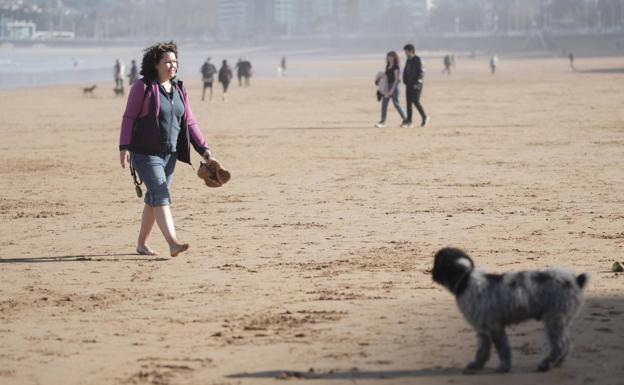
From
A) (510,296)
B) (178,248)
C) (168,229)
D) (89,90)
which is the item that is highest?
(510,296)

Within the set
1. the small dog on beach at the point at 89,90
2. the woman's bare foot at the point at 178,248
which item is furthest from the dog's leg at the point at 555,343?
the small dog on beach at the point at 89,90

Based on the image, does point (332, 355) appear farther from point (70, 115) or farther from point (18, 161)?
point (70, 115)

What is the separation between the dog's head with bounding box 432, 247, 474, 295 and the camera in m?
5.75

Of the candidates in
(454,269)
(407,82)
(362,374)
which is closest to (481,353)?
(454,269)

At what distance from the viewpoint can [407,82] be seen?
23.8 meters

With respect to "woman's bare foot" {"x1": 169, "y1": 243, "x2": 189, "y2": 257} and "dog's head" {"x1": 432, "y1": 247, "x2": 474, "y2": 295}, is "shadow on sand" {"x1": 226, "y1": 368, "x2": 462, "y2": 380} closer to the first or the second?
"dog's head" {"x1": 432, "y1": 247, "x2": 474, "y2": 295}

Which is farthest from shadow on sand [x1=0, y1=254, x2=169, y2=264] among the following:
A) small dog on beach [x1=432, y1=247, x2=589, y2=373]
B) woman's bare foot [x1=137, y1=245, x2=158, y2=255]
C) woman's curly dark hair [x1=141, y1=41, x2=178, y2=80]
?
small dog on beach [x1=432, y1=247, x2=589, y2=373]

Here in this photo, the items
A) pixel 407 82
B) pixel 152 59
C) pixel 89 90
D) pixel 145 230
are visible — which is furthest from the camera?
pixel 89 90

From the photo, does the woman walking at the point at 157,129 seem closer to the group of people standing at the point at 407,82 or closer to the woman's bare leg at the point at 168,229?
the woman's bare leg at the point at 168,229

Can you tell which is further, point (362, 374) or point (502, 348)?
point (362, 374)

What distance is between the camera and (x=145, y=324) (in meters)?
A: 7.21

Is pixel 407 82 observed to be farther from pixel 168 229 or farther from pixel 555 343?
pixel 555 343

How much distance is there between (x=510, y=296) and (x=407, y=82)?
18.3 metres

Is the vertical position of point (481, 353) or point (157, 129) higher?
point (157, 129)
